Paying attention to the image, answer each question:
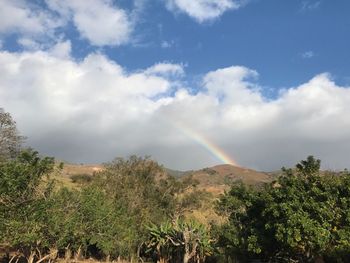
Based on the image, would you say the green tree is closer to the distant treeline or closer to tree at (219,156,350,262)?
the distant treeline

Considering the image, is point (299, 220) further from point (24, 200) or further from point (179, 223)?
point (179, 223)

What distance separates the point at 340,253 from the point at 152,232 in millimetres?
18115

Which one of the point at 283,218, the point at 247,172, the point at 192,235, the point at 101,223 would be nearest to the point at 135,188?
the point at 192,235

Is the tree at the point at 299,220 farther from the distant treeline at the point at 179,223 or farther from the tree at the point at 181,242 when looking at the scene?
the tree at the point at 181,242

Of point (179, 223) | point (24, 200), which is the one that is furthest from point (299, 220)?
point (179, 223)

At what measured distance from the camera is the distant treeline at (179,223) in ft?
77.4

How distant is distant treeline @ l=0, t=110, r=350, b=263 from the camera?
23578 millimetres

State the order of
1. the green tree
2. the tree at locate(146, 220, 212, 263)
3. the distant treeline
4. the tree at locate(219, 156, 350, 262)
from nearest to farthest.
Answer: the green tree, the distant treeline, the tree at locate(219, 156, 350, 262), the tree at locate(146, 220, 212, 263)

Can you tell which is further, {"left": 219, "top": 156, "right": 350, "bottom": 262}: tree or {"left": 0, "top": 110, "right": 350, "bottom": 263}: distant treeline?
{"left": 219, "top": 156, "right": 350, "bottom": 262}: tree

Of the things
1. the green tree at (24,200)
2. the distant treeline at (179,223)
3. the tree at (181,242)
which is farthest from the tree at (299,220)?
the green tree at (24,200)

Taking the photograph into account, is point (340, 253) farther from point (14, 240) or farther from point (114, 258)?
point (114, 258)

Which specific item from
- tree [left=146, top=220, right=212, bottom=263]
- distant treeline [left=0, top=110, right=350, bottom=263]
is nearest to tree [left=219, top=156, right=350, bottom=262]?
distant treeline [left=0, top=110, right=350, bottom=263]

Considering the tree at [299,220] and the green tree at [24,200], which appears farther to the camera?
the tree at [299,220]

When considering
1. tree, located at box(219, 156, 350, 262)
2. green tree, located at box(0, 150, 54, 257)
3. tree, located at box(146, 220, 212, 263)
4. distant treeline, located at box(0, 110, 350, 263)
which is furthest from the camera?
tree, located at box(146, 220, 212, 263)
